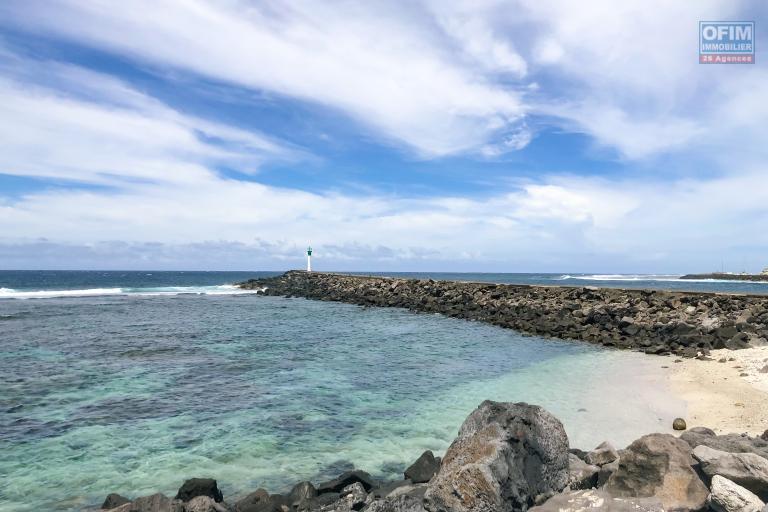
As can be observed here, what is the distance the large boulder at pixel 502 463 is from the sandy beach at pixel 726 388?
4.63 meters

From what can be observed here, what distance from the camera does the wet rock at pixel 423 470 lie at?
19.2ft

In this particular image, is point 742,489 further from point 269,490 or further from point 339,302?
point 339,302

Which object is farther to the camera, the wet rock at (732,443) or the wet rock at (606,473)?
the wet rock at (732,443)

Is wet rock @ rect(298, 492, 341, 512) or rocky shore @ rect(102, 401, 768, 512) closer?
rocky shore @ rect(102, 401, 768, 512)

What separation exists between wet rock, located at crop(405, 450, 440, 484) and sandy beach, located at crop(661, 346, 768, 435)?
16.9ft

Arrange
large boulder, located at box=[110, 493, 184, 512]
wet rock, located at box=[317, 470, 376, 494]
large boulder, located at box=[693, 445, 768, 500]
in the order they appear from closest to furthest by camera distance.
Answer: large boulder, located at box=[693, 445, 768, 500]
large boulder, located at box=[110, 493, 184, 512]
wet rock, located at box=[317, 470, 376, 494]

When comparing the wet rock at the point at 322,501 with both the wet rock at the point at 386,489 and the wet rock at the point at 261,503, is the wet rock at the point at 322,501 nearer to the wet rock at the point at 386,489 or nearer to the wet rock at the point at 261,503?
the wet rock at the point at 261,503

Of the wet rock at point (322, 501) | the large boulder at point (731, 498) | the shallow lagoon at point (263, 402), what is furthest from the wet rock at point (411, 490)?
the large boulder at point (731, 498)

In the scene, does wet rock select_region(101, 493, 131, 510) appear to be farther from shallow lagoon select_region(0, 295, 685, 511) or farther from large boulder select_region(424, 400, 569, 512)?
large boulder select_region(424, 400, 569, 512)

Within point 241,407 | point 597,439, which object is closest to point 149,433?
point 241,407

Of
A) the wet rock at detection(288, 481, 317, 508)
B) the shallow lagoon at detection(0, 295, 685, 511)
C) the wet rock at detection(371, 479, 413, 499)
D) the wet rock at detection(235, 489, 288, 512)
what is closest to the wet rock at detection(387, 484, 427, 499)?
the wet rock at detection(371, 479, 413, 499)

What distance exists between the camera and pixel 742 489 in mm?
4152

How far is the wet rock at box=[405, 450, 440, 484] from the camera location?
5867 millimetres

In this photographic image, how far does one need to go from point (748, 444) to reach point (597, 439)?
2.68 meters
